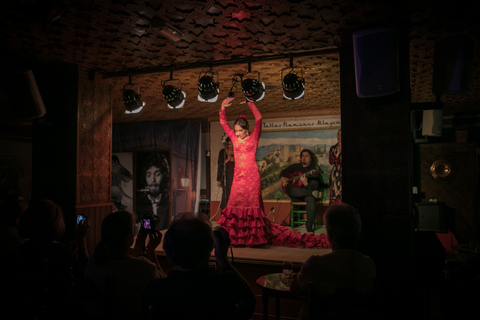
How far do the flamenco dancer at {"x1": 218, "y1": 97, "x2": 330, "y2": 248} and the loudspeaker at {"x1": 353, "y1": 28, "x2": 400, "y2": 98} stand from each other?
204 cm

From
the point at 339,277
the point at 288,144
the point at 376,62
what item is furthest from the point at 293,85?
the point at 288,144

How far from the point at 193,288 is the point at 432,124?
17.2 feet

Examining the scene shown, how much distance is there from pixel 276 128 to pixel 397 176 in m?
4.72

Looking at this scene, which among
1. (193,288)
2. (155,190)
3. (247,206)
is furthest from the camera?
(155,190)

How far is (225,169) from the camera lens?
802 centimetres

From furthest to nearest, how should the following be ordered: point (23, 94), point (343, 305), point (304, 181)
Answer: point (304, 181)
point (23, 94)
point (343, 305)

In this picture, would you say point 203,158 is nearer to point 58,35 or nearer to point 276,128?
point 276,128

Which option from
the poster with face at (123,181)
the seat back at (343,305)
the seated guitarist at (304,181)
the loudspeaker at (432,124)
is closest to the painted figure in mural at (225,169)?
the seated guitarist at (304,181)

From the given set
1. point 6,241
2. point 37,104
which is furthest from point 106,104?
point 6,241

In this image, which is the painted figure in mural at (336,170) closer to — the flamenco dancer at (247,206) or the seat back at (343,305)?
the flamenco dancer at (247,206)

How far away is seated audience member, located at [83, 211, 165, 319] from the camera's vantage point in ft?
5.33

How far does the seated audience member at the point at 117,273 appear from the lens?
1.63 meters

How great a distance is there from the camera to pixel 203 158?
27.5 feet

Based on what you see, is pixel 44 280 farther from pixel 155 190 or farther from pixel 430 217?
pixel 155 190
